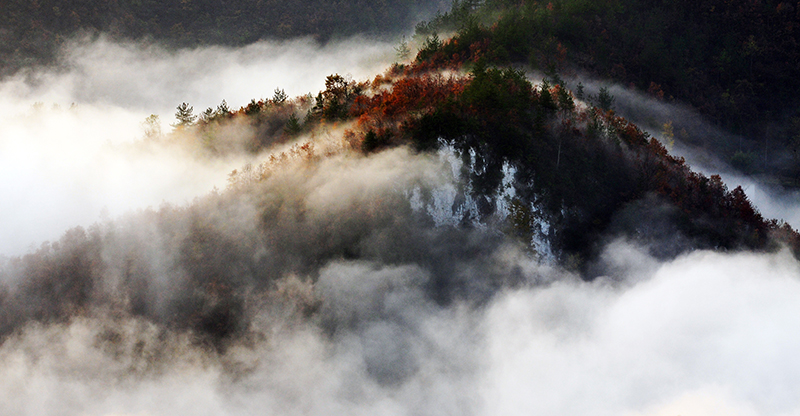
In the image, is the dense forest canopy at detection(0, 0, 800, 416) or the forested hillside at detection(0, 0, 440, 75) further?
the forested hillside at detection(0, 0, 440, 75)

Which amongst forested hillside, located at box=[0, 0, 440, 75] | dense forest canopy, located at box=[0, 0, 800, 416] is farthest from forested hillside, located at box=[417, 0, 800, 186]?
forested hillside, located at box=[0, 0, 440, 75]

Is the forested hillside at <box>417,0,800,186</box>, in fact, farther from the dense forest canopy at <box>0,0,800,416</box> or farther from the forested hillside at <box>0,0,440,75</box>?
the forested hillside at <box>0,0,440,75</box>

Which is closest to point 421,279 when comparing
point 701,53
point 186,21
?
point 701,53

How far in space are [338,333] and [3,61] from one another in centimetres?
9720

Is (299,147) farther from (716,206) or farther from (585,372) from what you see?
(716,206)

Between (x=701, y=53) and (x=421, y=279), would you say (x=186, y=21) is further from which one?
(x=421, y=279)

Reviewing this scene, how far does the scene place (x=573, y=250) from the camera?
1761 inches

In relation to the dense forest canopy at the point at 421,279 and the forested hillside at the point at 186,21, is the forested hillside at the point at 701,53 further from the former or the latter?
the forested hillside at the point at 186,21

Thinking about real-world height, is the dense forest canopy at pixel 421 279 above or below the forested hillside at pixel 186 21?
below

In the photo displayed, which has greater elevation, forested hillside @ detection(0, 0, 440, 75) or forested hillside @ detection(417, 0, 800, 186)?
forested hillside @ detection(0, 0, 440, 75)

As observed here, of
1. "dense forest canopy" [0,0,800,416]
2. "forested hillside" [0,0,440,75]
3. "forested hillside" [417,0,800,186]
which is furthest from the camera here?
"forested hillside" [0,0,440,75]

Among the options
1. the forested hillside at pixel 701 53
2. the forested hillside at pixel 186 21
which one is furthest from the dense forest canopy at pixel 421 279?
the forested hillside at pixel 186 21

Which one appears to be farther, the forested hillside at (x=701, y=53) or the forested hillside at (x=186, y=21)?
the forested hillside at (x=186, y=21)

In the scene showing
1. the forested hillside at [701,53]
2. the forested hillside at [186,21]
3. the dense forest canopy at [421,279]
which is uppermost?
the forested hillside at [186,21]
